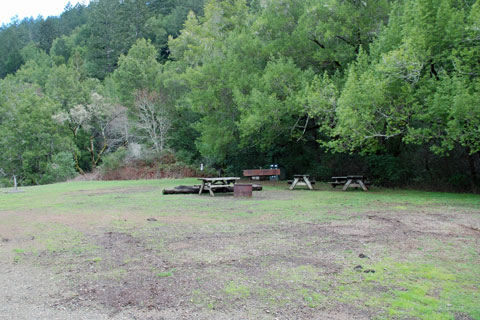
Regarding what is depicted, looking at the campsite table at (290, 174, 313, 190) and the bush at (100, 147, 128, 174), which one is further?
the bush at (100, 147, 128, 174)

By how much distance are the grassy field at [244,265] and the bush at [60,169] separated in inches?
972

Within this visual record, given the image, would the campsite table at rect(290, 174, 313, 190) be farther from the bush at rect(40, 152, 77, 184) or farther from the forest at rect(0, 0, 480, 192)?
the bush at rect(40, 152, 77, 184)

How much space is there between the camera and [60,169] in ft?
106

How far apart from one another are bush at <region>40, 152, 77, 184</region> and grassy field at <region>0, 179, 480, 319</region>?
2470 centimetres

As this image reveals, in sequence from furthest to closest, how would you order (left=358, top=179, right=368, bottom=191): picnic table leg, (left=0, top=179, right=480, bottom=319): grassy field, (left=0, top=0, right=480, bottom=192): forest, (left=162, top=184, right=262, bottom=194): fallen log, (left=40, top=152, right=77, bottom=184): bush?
(left=40, top=152, right=77, bottom=184): bush, (left=358, top=179, right=368, bottom=191): picnic table leg, (left=162, top=184, right=262, bottom=194): fallen log, (left=0, top=0, right=480, bottom=192): forest, (left=0, top=179, right=480, bottom=319): grassy field

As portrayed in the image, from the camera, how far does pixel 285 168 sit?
76.6ft

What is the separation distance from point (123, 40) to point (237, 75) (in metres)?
40.1

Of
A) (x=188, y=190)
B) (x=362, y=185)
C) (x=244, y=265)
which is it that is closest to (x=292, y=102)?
(x=362, y=185)

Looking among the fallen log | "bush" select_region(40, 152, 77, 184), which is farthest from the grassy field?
"bush" select_region(40, 152, 77, 184)

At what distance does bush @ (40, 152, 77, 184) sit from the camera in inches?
1266

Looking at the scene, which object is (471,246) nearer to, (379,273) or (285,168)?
(379,273)

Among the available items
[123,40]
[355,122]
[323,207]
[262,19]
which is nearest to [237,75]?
[262,19]

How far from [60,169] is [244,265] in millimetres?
30997

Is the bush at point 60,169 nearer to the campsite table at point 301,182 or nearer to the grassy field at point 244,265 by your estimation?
the campsite table at point 301,182
